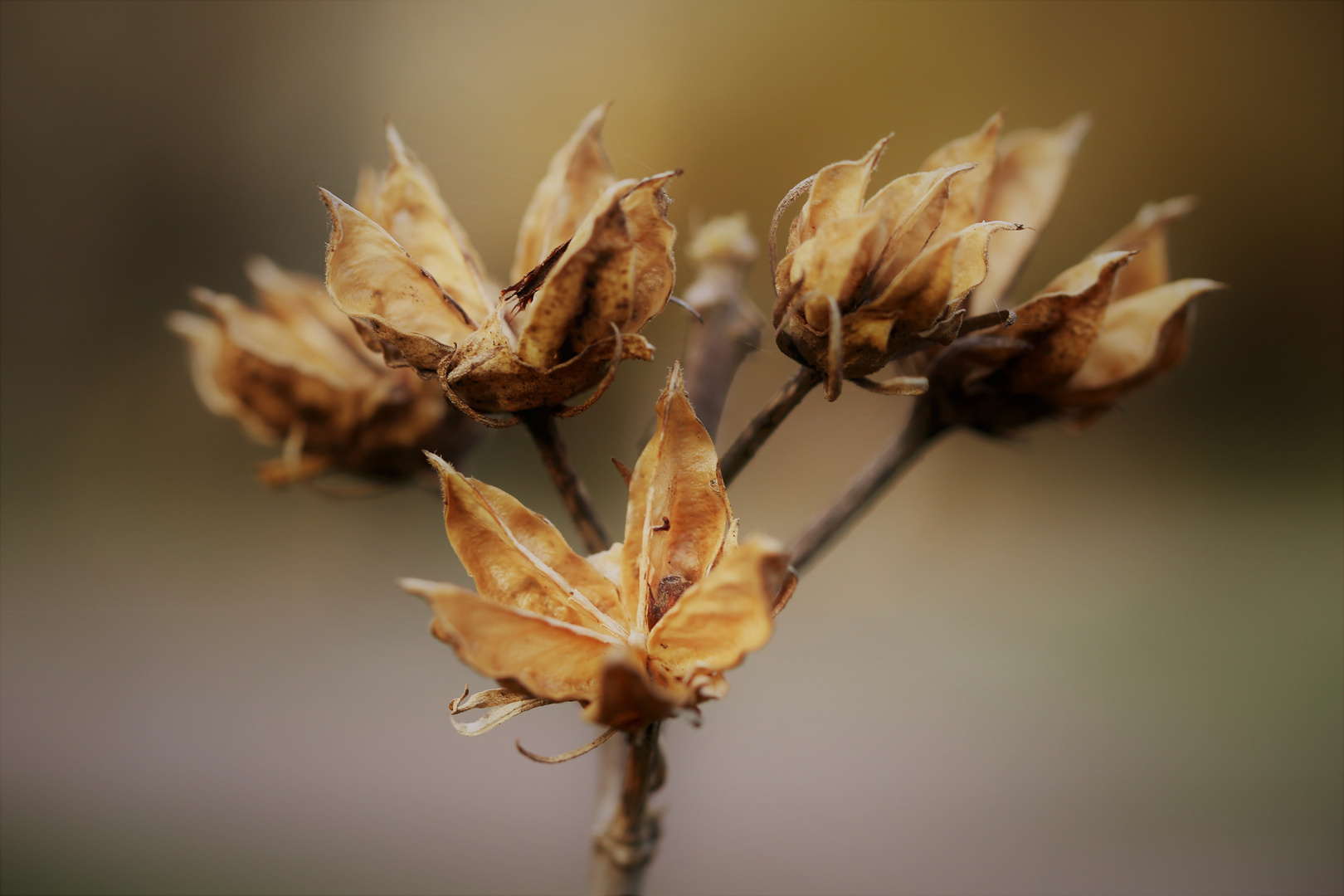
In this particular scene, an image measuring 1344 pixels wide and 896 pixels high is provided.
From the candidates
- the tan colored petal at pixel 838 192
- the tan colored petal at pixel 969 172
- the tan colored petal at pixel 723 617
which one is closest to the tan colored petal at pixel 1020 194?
the tan colored petal at pixel 969 172

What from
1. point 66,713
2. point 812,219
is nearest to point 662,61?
point 812,219

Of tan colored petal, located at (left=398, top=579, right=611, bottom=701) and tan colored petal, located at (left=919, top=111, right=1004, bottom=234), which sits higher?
tan colored petal, located at (left=919, top=111, right=1004, bottom=234)

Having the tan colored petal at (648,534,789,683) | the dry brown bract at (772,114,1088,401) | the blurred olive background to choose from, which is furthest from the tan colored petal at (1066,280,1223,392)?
the blurred olive background

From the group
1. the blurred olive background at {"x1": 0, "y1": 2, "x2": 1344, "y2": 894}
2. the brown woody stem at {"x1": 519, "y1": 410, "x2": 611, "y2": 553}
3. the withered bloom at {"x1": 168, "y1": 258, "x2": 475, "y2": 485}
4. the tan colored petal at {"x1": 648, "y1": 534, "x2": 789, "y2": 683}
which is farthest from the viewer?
the blurred olive background at {"x1": 0, "y1": 2, "x2": 1344, "y2": 894}

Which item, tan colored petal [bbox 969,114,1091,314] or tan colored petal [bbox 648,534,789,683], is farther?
tan colored petal [bbox 969,114,1091,314]

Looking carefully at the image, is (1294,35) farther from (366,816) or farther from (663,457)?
(366,816)

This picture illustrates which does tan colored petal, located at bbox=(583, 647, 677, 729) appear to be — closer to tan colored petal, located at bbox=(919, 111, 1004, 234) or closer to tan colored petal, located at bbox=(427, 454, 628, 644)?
tan colored petal, located at bbox=(427, 454, 628, 644)
